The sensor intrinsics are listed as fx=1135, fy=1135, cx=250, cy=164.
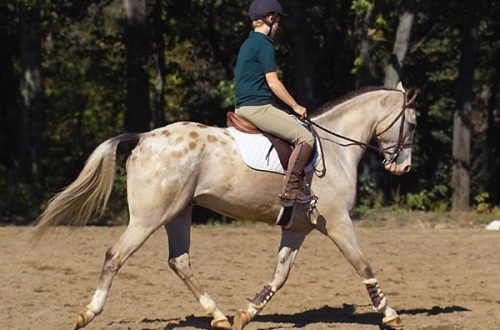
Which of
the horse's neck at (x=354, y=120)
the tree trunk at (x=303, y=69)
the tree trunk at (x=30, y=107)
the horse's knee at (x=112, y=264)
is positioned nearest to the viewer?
the horse's knee at (x=112, y=264)

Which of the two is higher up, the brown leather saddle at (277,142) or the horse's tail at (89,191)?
the brown leather saddle at (277,142)

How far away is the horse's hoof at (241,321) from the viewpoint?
31.4ft

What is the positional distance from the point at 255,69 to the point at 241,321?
6.98 ft

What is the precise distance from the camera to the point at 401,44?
80.0 ft

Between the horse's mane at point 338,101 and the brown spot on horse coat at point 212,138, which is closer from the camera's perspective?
the brown spot on horse coat at point 212,138

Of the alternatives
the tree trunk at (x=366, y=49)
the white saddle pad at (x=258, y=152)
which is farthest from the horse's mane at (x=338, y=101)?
the tree trunk at (x=366, y=49)

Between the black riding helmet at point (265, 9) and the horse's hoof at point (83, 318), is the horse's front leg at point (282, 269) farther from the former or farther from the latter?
the black riding helmet at point (265, 9)

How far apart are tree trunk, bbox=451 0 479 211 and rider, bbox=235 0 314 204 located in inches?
622

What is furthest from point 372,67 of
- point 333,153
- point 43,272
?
point 333,153

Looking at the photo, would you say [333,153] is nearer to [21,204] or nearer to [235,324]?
[235,324]

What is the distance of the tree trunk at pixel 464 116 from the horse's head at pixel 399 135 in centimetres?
1459

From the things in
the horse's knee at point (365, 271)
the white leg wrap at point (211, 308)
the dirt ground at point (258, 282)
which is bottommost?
the dirt ground at point (258, 282)

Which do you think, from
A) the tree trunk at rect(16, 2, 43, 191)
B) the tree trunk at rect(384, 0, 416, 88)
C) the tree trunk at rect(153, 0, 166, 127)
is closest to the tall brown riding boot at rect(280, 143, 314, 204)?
the tree trunk at rect(384, 0, 416, 88)

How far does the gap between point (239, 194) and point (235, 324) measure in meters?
1.10
